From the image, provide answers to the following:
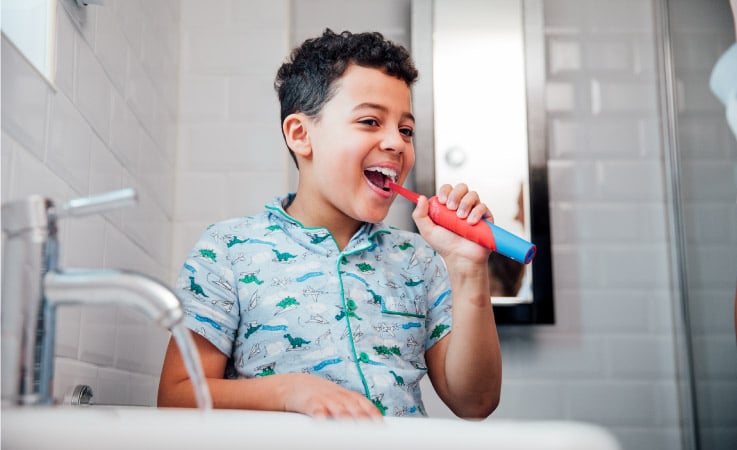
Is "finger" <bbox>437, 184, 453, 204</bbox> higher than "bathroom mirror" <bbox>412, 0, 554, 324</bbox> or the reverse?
the reverse

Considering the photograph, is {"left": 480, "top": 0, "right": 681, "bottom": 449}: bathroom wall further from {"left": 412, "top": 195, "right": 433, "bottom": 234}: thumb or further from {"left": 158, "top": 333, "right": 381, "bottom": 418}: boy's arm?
{"left": 158, "top": 333, "right": 381, "bottom": 418}: boy's arm

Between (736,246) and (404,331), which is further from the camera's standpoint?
(736,246)

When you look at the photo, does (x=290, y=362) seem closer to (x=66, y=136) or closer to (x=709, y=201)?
(x=66, y=136)

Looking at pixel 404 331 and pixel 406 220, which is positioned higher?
pixel 406 220

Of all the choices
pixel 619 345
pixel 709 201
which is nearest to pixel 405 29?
pixel 709 201

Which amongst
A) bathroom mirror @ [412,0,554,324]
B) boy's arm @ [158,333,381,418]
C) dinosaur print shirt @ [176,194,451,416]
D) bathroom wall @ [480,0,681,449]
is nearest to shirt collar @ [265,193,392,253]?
dinosaur print shirt @ [176,194,451,416]

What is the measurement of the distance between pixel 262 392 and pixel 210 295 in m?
0.21

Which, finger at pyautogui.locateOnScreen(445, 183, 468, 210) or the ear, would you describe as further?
the ear

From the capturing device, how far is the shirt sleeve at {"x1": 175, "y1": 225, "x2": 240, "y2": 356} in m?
0.99

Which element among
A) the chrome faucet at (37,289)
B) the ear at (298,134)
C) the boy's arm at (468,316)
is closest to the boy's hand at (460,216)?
the boy's arm at (468,316)

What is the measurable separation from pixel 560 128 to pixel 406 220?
0.41 metres

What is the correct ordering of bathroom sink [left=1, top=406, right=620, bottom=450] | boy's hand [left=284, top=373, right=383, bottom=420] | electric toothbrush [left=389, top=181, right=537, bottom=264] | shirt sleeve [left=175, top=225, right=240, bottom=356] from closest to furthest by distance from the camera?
bathroom sink [left=1, top=406, right=620, bottom=450], boy's hand [left=284, top=373, right=383, bottom=420], electric toothbrush [left=389, top=181, right=537, bottom=264], shirt sleeve [left=175, top=225, right=240, bottom=356]

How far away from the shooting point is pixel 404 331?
3.52 ft

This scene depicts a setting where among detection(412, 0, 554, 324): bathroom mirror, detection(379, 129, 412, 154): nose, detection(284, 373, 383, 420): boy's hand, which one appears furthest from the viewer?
detection(412, 0, 554, 324): bathroom mirror
